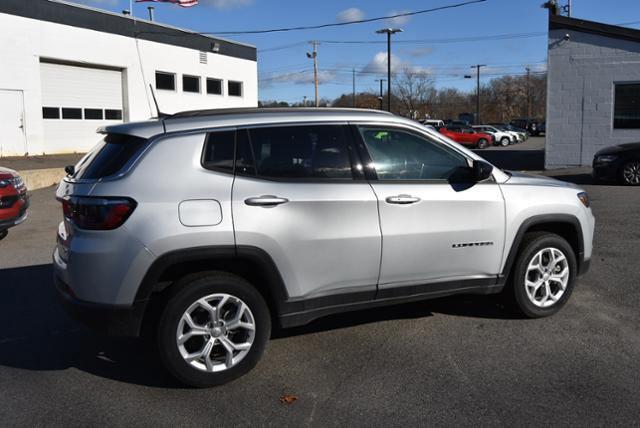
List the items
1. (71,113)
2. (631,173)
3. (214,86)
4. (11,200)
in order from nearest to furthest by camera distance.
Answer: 1. (11,200)
2. (631,173)
3. (71,113)
4. (214,86)

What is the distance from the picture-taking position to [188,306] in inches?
154

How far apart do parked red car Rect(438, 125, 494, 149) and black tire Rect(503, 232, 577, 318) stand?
35.1 metres

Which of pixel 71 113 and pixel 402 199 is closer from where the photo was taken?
pixel 402 199

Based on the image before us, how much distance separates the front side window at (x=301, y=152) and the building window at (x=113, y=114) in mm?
25407

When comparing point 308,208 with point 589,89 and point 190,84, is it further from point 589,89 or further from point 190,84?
point 190,84

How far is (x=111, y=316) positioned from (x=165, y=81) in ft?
94.8

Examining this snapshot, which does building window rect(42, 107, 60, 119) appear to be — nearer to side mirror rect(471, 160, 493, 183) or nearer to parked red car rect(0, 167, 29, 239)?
parked red car rect(0, 167, 29, 239)

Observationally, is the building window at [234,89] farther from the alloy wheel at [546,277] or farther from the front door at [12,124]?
the alloy wheel at [546,277]

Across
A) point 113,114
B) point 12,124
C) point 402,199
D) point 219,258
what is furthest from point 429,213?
point 113,114

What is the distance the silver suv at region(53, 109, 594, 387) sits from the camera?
3.82 metres

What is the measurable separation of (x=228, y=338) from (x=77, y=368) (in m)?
1.21

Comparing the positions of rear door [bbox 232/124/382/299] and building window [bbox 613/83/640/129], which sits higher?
building window [bbox 613/83/640/129]

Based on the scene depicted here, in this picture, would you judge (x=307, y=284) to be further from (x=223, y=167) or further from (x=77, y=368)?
(x=77, y=368)

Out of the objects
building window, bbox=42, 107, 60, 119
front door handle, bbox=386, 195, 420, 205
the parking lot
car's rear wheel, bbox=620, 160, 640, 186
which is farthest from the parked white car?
front door handle, bbox=386, 195, 420, 205
